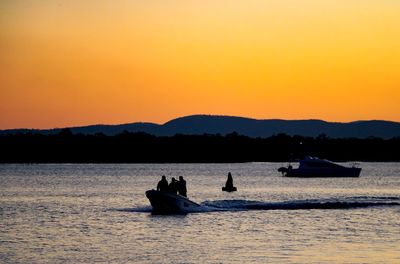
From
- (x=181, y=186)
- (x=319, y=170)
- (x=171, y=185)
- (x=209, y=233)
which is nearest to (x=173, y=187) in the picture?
(x=171, y=185)

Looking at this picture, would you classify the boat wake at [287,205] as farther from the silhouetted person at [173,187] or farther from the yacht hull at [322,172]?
the yacht hull at [322,172]

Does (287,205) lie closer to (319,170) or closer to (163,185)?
(163,185)

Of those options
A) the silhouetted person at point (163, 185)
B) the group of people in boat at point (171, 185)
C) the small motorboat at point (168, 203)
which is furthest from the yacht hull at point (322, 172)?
the silhouetted person at point (163, 185)

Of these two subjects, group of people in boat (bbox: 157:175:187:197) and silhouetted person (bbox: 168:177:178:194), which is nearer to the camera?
group of people in boat (bbox: 157:175:187:197)

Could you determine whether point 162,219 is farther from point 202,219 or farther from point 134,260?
point 134,260

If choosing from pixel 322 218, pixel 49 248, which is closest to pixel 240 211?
pixel 322 218

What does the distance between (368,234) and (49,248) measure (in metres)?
14.1

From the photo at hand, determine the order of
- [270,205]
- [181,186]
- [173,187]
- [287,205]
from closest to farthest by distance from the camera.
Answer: [173,187] < [181,186] < [270,205] < [287,205]

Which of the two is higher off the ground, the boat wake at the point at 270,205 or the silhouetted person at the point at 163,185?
the silhouetted person at the point at 163,185

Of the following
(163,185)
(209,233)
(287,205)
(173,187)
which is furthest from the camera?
(287,205)

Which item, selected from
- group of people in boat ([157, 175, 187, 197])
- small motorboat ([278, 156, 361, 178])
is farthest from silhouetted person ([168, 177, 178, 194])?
small motorboat ([278, 156, 361, 178])

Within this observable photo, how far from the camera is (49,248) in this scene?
39.7 meters

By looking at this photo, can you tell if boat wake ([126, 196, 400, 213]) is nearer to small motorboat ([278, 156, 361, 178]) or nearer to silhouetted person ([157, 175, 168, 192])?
silhouetted person ([157, 175, 168, 192])

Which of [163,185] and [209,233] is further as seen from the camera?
[163,185]
